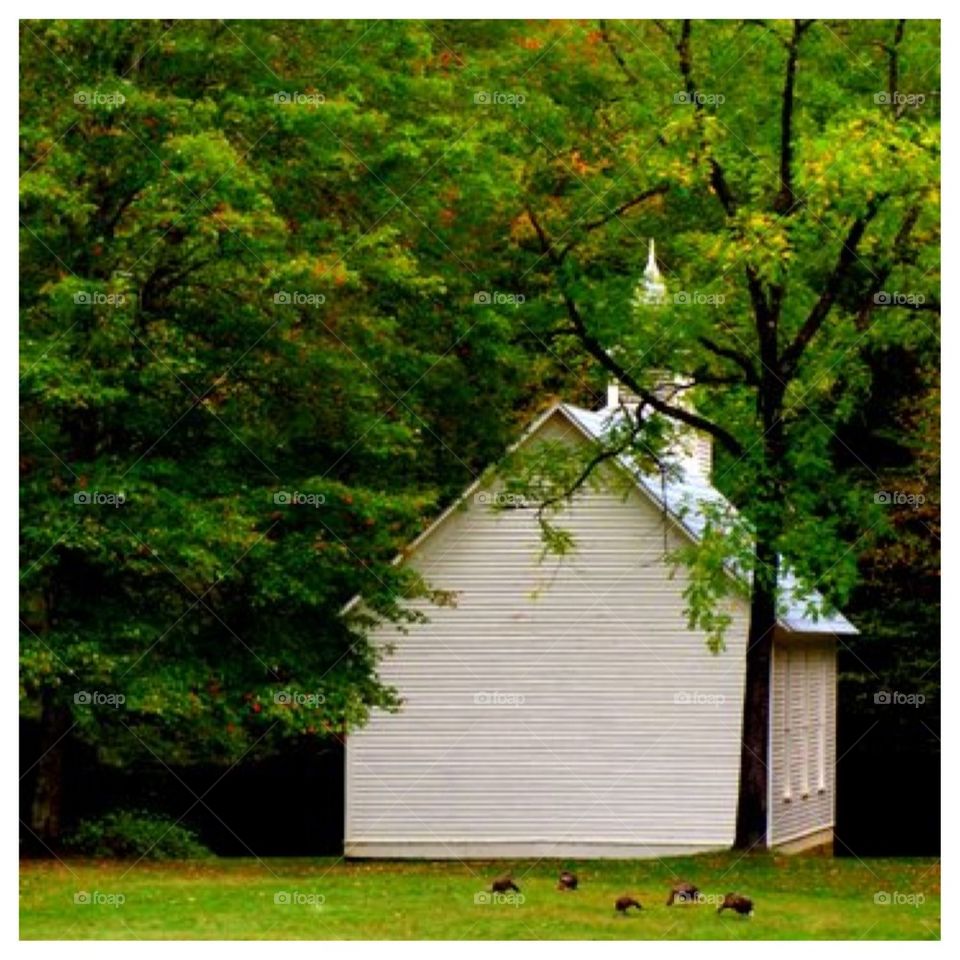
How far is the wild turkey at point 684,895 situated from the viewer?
22156 millimetres

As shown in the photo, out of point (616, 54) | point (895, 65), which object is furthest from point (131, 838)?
point (895, 65)

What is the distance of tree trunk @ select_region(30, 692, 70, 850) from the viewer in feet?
80.9

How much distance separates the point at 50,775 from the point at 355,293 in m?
5.61

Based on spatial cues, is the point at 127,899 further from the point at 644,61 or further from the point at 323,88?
the point at 644,61

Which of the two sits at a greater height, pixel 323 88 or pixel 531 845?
pixel 323 88

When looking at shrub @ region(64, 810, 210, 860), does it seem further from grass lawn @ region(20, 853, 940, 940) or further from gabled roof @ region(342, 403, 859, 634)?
gabled roof @ region(342, 403, 859, 634)

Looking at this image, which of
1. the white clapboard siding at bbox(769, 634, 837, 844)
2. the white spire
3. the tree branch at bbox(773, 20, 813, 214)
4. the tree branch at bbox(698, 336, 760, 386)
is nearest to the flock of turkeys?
the tree branch at bbox(698, 336, 760, 386)

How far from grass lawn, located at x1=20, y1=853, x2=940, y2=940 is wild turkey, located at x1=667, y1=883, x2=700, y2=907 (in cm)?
8

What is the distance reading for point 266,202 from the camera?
79.0ft

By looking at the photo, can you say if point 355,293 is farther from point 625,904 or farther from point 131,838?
point 625,904

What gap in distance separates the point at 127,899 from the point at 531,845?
689 centimetres

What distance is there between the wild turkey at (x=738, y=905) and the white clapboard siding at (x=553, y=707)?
20.6 feet

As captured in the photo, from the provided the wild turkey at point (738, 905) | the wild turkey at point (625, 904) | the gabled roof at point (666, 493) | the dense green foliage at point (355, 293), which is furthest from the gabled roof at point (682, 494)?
the wild turkey at point (625, 904)
